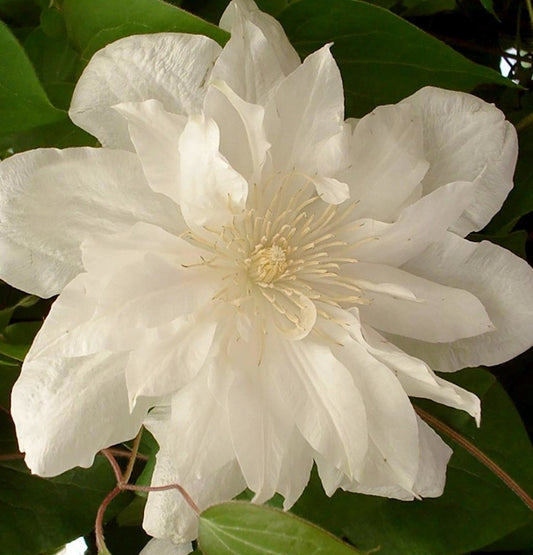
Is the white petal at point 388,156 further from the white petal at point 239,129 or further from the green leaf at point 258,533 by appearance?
the green leaf at point 258,533

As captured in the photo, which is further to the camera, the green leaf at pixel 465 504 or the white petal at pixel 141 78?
the green leaf at pixel 465 504

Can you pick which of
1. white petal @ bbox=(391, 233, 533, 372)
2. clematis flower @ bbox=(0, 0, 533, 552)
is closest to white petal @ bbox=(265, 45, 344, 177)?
clematis flower @ bbox=(0, 0, 533, 552)

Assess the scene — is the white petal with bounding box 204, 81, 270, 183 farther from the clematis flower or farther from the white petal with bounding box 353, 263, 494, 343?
the white petal with bounding box 353, 263, 494, 343

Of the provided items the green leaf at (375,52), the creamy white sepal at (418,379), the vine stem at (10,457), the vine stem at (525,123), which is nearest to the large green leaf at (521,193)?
the vine stem at (525,123)

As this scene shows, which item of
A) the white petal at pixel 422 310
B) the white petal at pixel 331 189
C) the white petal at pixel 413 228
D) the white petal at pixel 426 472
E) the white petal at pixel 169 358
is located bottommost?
the white petal at pixel 426 472

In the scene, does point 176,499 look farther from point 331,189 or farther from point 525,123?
point 525,123

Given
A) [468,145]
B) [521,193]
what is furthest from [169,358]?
[521,193]

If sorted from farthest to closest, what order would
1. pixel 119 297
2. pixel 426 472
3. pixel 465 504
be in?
pixel 465 504 < pixel 426 472 < pixel 119 297
